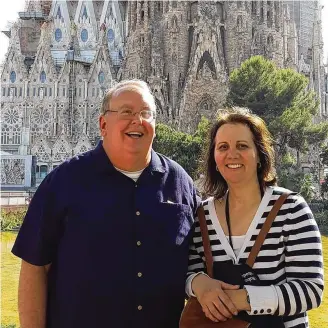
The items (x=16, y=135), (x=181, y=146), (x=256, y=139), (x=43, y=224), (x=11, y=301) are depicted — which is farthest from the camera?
(x=16, y=135)

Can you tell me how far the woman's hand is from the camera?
258 cm

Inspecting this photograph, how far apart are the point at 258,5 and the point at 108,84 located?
12989 mm

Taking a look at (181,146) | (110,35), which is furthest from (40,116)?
(181,146)

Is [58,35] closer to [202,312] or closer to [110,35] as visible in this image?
[110,35]

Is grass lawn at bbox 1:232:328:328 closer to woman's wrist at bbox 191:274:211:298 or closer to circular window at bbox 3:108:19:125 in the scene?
woman's wrist at bbox 191:274:211:298

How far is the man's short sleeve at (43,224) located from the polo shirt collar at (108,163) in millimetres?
267

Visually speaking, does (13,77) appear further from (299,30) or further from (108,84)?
(299,30)

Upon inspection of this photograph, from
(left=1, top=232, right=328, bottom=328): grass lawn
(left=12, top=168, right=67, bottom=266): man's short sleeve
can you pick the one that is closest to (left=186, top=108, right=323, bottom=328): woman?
(left=12, top=168, right=67, bottom=266): man's short sleeve

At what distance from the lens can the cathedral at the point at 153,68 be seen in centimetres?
3522

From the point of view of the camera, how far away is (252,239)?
272 centimetres

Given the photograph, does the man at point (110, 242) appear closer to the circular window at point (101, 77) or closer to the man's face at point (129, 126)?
the man's face at point (129, 126)

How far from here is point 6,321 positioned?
685cm

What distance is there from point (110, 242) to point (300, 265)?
1.07 meters

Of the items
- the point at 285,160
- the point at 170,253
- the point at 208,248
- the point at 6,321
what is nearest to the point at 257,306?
the point at 208,248
